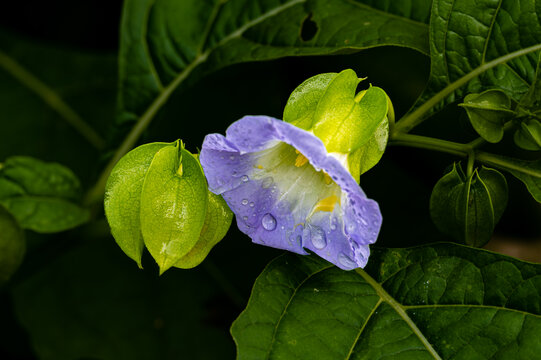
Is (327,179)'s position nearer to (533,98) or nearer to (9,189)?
(533,98)

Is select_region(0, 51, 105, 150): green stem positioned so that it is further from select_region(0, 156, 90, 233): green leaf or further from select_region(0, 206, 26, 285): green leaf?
select_region(0, 206, 26, 285): green leaf

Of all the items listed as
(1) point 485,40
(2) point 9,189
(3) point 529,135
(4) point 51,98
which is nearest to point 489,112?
(3) point 529,135

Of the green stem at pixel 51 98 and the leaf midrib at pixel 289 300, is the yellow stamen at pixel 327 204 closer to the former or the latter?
the leaf midrib at pixel 289 300

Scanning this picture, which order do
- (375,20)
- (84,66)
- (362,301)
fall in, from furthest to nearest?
(84,66) < (375,20) < (362,301)

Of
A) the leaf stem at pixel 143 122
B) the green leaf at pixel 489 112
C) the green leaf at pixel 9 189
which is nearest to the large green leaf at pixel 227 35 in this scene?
the leaf stem at pixel 143 122

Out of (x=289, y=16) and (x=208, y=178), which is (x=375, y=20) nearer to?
(x=289, y=16)

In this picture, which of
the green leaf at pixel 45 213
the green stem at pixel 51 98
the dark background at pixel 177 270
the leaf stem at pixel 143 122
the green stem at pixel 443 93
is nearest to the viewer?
the green stem at pixel 443 93

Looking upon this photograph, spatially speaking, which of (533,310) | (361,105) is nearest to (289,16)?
(361,105)
